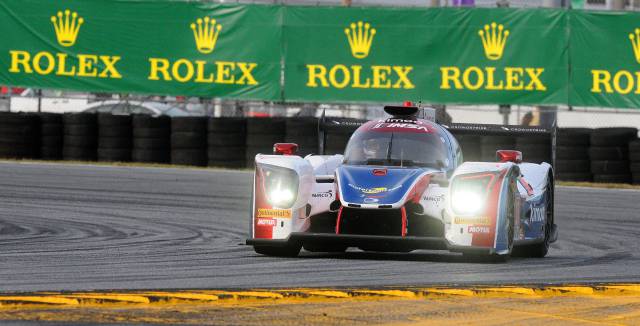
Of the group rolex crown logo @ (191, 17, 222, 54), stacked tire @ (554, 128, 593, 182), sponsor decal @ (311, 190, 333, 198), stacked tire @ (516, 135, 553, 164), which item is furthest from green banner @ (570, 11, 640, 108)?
sponsor decal @ (311, 190, 333, 198)

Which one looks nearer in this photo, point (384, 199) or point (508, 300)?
point (508, 300)

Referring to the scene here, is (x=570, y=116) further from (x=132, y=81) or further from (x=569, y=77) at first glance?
(x=132, y=81)

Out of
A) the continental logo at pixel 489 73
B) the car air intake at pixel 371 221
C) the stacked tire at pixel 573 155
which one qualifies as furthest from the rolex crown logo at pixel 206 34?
the car air intake at pixel 371 221

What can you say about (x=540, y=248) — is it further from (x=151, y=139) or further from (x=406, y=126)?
(x=151, y=139)

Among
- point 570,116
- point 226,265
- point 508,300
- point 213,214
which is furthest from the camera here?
point 570,116

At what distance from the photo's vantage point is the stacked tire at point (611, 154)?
75.9 ft

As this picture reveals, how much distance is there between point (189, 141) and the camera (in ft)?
82.7

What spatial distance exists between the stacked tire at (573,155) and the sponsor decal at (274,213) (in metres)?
12.4

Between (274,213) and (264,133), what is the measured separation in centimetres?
1316

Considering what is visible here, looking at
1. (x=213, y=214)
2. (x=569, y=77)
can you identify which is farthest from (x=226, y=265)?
→ (x=569, y=77)

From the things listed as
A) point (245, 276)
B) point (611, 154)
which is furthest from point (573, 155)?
point (245, 276)

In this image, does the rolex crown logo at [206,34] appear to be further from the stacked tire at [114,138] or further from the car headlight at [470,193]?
the car headlight at [470,193]

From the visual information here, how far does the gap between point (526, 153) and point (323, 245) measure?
11.8 meters

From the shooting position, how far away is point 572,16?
25078mm
